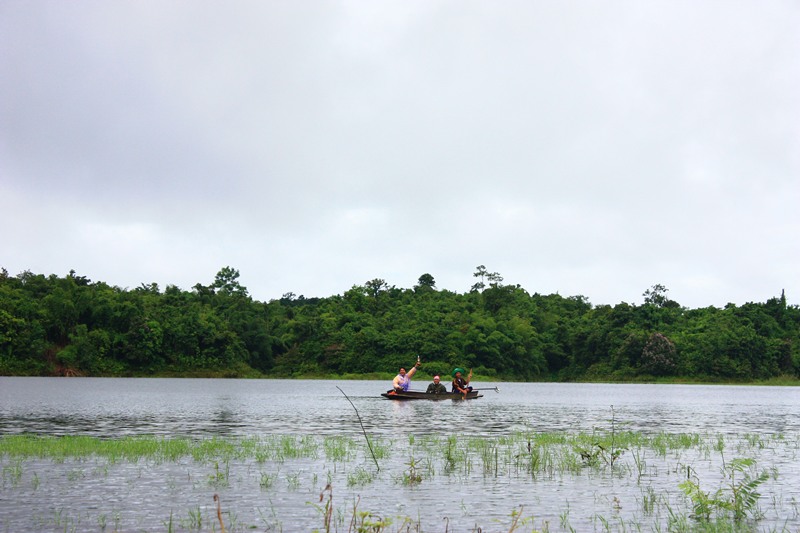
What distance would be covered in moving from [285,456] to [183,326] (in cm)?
11410

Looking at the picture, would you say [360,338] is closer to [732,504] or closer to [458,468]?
[458,468]

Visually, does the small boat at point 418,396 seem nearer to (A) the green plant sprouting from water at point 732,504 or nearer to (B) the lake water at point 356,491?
(B) the lake water at point 356,491

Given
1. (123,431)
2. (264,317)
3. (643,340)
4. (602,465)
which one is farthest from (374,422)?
(264,317)

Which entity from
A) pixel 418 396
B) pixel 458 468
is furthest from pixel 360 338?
pixel 458 468

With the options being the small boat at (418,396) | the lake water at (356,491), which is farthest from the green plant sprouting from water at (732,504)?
the small boat at (418,396)

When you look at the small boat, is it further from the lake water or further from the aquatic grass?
the aquatic grass

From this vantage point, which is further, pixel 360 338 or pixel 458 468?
pixel 360 338

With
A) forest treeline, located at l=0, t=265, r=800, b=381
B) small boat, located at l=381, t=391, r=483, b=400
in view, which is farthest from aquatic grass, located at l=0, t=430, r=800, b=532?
forest treeline, located at l=0, t=265, r=800, b=381

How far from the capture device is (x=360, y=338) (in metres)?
139

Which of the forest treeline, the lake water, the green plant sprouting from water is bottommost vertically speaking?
the lake water

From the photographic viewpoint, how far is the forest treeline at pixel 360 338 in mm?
125375

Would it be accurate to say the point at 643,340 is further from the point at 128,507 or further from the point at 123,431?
the point at 128,507

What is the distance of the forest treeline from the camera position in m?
125

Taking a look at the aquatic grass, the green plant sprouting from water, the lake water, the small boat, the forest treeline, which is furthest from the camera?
the forest treeline
